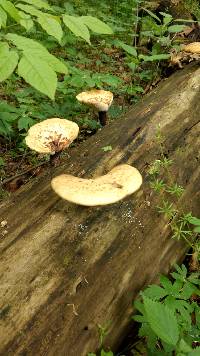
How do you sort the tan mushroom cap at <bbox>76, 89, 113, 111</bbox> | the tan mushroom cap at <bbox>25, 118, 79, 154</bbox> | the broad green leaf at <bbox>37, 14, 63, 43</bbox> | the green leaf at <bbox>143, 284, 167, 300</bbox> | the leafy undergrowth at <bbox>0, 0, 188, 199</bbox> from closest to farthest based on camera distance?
1. the green leaf at <bbox>143, 284, 167, 300</bbox>
2. the broad green leaf at <bbox>37, 14, 63, 43</bbox>
3. the tan mushroom cap at <bbox>25, 118, 79, 154</bbox>
4. the tan mushroom cap at <bbox>76, 89, 113, 111</bbox>
5. the leafy undergrowth at <bbox>0, 0, 188, 199</bbox>

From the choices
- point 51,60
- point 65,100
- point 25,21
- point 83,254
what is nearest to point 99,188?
point 83,254

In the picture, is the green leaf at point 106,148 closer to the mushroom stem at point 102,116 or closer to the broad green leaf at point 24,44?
the broad green leaf at point 24,44

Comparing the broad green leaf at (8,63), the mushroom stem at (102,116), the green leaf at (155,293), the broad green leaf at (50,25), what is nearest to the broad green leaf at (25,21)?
the broad green leaf at (50,25)

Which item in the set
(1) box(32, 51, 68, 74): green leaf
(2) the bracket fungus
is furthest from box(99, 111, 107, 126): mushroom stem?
(1) box(32, 51, 68, 74): green leaf

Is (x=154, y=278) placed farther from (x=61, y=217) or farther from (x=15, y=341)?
(x=15, y=341)

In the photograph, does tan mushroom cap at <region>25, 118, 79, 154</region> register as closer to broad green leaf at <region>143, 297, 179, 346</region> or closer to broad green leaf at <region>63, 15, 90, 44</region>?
broad green leaf at <region>63, 15, 90, 44</region>

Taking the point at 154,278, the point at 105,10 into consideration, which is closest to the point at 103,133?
the point at 154,278

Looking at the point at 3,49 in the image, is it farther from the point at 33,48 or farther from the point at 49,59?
the point at 49,59
